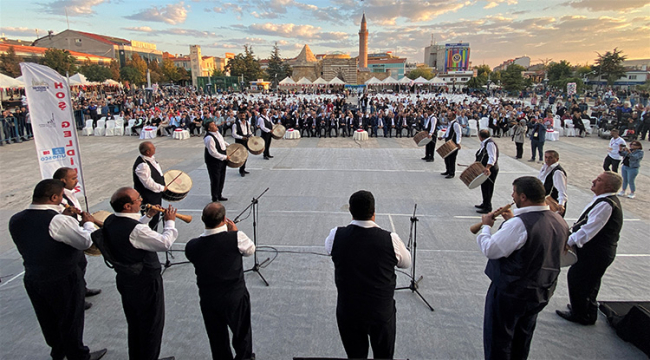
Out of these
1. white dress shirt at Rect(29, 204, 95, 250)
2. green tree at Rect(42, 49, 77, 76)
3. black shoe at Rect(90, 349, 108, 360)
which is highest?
green tree at Rect(42, 49, 77, 76)

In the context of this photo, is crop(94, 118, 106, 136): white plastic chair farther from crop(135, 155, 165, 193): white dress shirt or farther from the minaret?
the minaret

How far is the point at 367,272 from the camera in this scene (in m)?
2.87

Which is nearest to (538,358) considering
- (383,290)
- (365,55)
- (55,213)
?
(383,290)

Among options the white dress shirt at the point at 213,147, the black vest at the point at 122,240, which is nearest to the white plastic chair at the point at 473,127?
the white dress shirt at the point at 213,147

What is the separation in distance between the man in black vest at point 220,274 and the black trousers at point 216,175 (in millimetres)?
5682

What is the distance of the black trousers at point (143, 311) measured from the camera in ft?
11.1

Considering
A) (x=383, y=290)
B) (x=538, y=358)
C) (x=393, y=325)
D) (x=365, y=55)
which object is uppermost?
(x=365, y=55)

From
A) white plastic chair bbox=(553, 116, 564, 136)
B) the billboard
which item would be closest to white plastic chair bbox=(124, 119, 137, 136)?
white plastic chair bbox=(553, 116, 564, 136)

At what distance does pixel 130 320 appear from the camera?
3484 millimetres

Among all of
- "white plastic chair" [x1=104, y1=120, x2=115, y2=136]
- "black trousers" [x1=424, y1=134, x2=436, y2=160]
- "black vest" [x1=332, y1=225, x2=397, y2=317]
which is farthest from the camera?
"white plastic chair" [x1=104, y1=120, x2=115, y2=136]

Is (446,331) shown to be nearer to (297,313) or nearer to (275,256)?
(297,313)

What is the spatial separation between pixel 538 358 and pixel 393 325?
6.30 ft

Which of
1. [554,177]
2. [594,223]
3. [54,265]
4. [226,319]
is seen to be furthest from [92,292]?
[554,177]

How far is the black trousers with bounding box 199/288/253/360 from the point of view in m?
3.20
